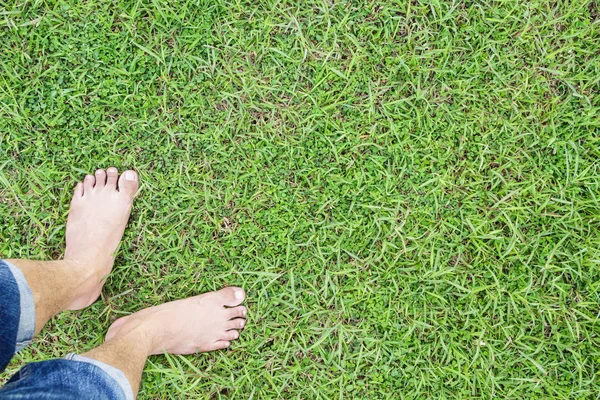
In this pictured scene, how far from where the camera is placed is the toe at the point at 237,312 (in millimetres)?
2547

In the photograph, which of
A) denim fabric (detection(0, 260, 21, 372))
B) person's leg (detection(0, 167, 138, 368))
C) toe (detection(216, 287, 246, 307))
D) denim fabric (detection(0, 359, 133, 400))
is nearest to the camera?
denim fabric (detection(0, 359, 133, 400))

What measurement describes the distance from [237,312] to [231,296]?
0.10 m

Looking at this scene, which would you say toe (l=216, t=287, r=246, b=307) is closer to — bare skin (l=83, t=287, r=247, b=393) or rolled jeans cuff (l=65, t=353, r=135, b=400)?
bare skin (l=83, t=287, r=247, b=393)

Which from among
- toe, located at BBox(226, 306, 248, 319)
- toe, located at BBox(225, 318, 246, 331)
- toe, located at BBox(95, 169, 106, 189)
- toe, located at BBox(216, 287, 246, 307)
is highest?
toe, located at BBox(95, 169, 106, 189)

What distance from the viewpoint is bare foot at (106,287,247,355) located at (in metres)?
2.49

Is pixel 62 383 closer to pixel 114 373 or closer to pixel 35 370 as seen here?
pixel 35 370

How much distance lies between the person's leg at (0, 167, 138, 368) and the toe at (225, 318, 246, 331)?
2.39 feet

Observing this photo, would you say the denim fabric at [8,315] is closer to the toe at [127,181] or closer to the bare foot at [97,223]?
the bare foot at [97,223]

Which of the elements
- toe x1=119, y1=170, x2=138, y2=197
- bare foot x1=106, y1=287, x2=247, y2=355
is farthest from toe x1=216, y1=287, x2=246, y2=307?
toe x1=119, y1=170, x2=138, y2=197

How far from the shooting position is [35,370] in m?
1.83

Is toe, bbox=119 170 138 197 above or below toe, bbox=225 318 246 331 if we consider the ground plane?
above

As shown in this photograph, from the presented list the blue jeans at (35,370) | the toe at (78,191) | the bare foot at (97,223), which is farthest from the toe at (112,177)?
the blue jeans at (35,370)

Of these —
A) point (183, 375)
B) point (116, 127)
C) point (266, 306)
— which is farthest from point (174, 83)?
point (183, 375)

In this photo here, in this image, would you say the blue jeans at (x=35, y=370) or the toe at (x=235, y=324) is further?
the toe at (x=235, y=324)
